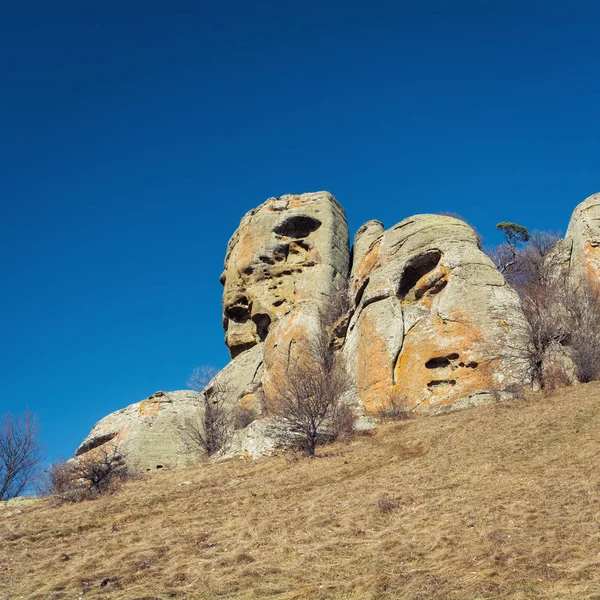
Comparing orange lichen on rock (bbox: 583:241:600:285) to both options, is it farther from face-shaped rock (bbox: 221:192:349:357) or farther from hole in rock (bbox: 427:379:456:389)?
face-shaped rock (bbox: 221:192:349:357)

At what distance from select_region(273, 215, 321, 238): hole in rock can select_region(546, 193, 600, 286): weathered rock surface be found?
12459 mm

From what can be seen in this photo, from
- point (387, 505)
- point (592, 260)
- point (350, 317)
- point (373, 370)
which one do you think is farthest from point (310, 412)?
point (592, 260)

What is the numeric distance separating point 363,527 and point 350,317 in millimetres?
17926

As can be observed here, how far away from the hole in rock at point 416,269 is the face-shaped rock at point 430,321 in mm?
42

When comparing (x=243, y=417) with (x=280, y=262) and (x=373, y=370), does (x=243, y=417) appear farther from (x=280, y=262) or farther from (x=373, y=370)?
(x=280, y=262)

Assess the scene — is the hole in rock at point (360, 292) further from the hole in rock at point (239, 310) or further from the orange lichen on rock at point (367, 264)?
the hole in rock at point (239, 310)

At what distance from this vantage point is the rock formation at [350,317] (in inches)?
886

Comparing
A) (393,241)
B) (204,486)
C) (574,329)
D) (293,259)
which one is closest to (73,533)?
(204,486)

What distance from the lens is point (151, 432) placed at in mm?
27141

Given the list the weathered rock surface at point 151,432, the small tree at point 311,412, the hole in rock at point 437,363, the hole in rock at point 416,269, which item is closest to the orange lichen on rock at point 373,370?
the small tree at point 311,412

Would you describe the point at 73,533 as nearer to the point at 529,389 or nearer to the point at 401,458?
the point at 401,458

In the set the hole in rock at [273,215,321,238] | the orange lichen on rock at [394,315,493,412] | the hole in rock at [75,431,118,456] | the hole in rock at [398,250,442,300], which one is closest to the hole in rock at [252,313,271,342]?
the hole in rock at [273,215,321,238]

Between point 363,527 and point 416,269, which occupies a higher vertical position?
point 416,269

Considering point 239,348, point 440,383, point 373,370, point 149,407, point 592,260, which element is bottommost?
point 440,383
